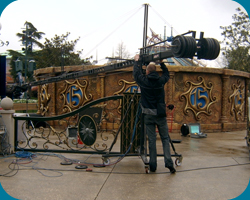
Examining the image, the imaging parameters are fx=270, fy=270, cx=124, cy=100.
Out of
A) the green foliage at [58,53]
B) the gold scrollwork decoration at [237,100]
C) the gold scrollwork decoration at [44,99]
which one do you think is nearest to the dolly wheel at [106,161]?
the gold scrollwork decoration at [44,99]

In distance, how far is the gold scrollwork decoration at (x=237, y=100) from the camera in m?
12.4

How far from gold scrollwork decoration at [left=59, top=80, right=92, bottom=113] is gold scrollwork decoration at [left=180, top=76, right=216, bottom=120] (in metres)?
4.18

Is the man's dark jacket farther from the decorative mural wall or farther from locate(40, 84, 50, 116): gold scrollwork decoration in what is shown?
locate(40, 84, 50, 116): gold scrollwork decoration

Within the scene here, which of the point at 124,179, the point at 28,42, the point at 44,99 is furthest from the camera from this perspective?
the point at 28,42

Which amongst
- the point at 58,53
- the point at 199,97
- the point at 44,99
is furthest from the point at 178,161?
the point at 58,53

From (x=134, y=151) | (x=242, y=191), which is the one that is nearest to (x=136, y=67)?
(x=134, y=151)

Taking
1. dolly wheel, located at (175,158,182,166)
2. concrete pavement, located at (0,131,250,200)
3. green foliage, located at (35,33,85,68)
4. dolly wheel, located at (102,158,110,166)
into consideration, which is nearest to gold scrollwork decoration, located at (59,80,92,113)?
concrete pavement, located at (0,131,250,200)

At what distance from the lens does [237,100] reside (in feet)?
42.2

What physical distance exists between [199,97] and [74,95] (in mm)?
5455

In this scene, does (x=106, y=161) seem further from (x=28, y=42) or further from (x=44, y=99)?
(x=28, y=42)

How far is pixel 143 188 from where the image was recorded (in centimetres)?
432

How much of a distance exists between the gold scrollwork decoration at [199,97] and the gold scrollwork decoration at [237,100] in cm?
116

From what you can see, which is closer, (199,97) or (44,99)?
(199,97)

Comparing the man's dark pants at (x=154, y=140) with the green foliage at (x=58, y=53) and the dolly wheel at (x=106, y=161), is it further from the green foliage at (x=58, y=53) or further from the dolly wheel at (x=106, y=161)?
the green foliage at (x=58, y=53)
